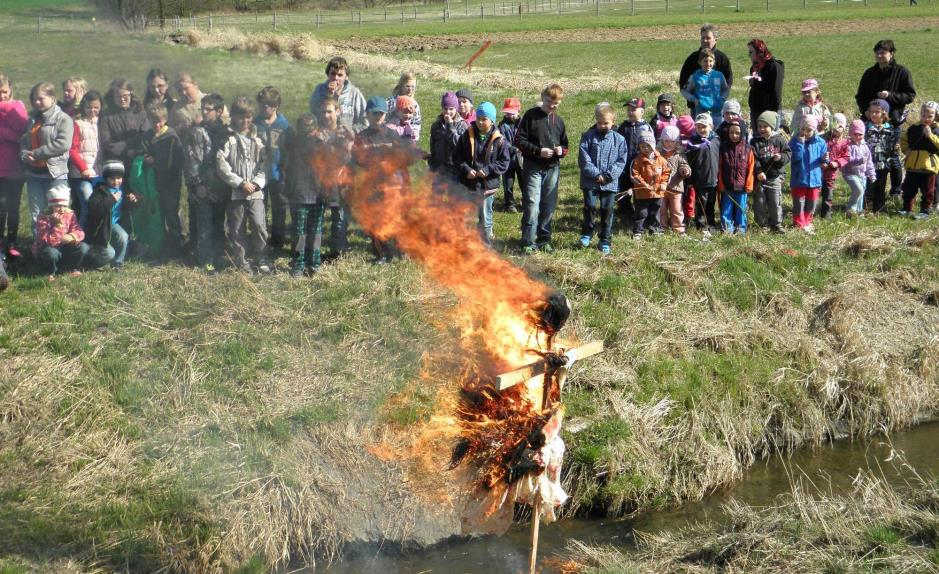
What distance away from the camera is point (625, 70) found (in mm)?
31391

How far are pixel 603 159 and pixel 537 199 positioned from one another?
3.11ft

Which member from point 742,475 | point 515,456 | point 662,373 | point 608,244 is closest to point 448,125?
point 608,244

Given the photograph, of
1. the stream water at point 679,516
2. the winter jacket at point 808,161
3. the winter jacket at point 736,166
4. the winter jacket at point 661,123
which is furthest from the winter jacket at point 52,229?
the winter jacket at point 808,161

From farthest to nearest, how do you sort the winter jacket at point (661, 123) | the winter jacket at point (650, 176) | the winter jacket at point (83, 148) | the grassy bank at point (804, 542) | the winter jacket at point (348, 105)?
the winter jacket at point (661, 123)
the winter jacket at point (650, 176)
the winter jacket at point (83, 148)
the winter jacket at point (348, 105)
the grassy bank at point (804, 542)

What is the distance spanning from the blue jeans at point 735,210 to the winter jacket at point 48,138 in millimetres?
7946

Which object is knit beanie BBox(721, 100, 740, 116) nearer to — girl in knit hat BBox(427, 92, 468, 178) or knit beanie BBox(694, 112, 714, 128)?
knit beanie BBox(694, 112, 714, 128)

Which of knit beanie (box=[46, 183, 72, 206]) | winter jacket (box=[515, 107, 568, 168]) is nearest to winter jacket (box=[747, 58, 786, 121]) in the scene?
winter jacket (box=[515, 107, 568, 168])

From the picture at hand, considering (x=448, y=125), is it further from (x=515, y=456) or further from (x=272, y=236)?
(x=515, y=456)

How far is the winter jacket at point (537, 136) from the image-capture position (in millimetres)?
11695

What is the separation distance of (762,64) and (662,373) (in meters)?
5.96

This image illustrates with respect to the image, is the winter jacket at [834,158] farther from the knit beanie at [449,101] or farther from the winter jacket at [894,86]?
the knit beanie at [449,101]

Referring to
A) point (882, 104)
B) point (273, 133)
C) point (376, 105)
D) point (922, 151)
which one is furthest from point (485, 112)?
point (922, 151)

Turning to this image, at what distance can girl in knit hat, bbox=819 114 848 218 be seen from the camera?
13.6 meters

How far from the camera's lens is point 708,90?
45.8 feet
